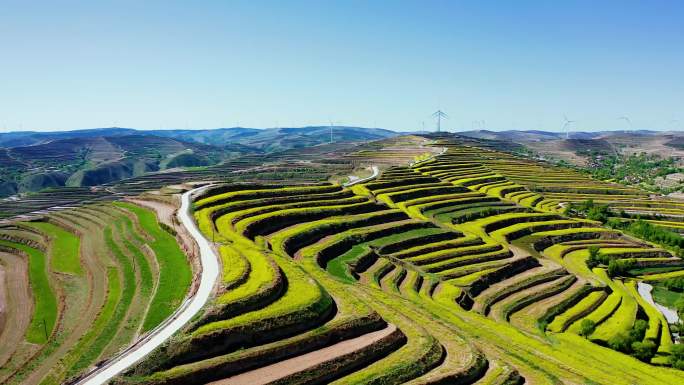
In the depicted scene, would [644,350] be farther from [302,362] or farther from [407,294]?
[302,362]

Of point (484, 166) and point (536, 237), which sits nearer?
point (536, 237)

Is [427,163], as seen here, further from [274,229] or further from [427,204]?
[274,229]

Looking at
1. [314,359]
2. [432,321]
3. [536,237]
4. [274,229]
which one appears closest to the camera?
[314,359]

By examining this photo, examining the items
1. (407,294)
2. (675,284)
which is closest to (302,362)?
(407,294)

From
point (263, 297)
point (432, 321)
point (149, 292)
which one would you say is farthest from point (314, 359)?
point (149, 292)

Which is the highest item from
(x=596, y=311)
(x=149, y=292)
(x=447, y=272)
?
(x=149, y=292)
